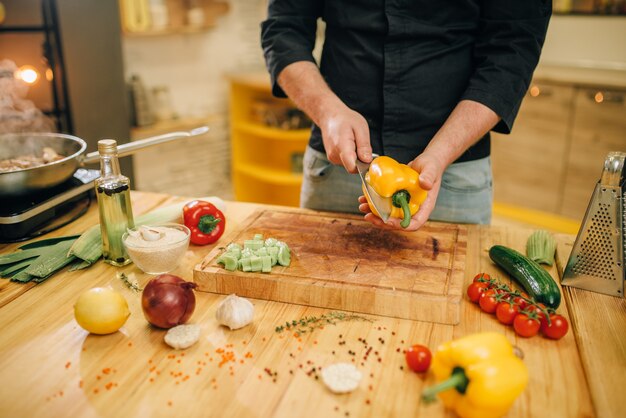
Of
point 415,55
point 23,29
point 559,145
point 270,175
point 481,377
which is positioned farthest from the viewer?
point 270,175

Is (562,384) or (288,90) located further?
(288,90)

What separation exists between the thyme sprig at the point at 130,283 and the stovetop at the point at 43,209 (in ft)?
1.24

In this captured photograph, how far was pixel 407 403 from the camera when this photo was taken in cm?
96

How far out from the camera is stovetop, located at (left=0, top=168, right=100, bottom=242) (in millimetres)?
1534

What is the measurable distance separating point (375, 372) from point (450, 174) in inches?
33.8

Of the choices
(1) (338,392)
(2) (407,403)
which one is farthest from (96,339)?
(2) (407,403)

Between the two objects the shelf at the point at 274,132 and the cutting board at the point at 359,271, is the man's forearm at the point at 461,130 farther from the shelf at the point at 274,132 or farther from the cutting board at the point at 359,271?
the shelf at the point at 274,132

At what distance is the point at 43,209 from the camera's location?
1583 mm

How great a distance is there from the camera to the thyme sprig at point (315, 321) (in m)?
1.18

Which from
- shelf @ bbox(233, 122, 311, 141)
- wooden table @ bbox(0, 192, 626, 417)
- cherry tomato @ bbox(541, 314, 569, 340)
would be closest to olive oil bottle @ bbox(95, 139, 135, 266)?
wooden table @ bbox(0, 192, 626, 417)

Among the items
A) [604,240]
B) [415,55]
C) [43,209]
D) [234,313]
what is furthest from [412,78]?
[43,209]

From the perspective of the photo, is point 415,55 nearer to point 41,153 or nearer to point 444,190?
point 444,190

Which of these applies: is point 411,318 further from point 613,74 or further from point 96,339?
point 613,74

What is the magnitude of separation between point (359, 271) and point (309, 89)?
0.64m
